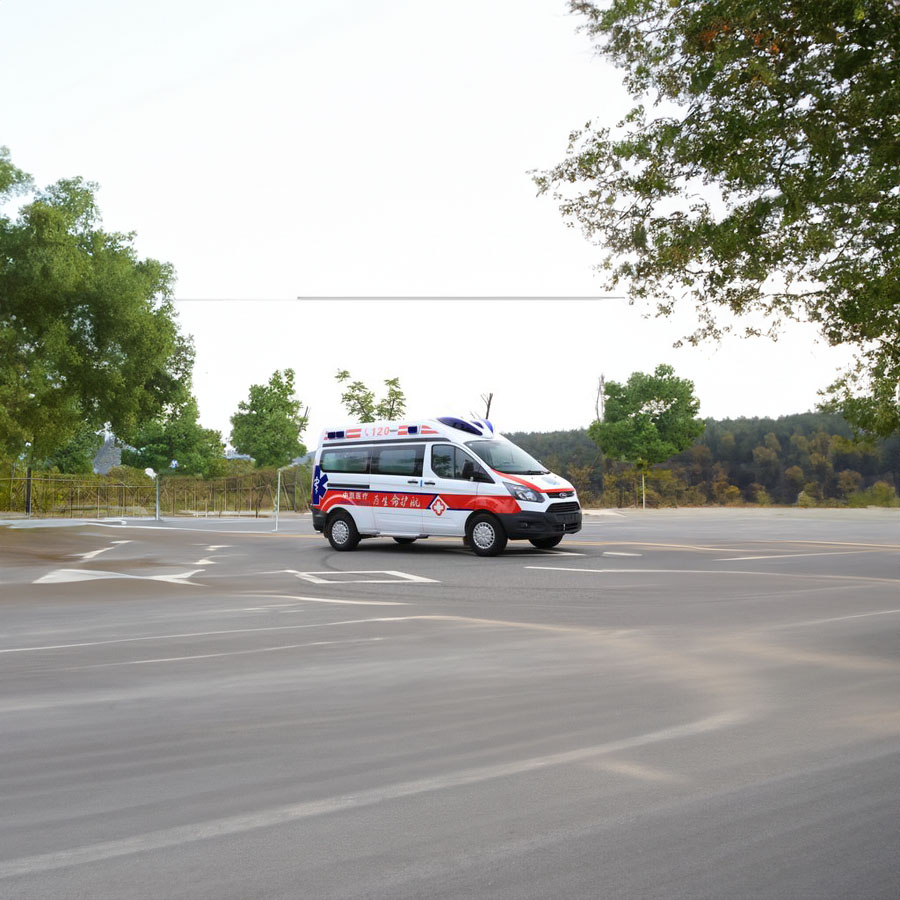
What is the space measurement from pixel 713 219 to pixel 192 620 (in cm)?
841

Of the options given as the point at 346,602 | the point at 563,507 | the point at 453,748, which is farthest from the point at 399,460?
the point at 453,748

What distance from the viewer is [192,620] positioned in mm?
10344

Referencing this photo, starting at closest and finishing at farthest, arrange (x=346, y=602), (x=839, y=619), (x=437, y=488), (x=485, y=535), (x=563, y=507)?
(x=839, y=619)
(x=346, y=602)
(x=485, y=535)
(x=563, y=507)
(x=437, y=488)

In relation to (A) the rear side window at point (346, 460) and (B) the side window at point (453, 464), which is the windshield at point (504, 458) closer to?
(B) the side window at point (453, 464)

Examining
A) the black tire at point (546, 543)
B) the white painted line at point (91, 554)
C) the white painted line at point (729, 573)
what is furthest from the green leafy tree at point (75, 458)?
the white painted line at point (729, 573)

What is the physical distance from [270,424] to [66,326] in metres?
31.6

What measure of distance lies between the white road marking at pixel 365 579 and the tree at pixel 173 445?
43.5 m

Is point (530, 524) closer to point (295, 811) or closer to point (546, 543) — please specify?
point (546, 543)

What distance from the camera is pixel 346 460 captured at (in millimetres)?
20828

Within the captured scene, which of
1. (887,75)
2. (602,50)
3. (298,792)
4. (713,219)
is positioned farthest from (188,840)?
(602,50)

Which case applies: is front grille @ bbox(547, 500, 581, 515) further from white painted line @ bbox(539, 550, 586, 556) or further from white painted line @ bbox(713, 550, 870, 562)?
white painted line @ bbox(713, 550, 870, 562)

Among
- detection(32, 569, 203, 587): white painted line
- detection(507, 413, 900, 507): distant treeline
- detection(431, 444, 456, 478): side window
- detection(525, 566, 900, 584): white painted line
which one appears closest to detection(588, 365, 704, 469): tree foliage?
detection(507, 413, 900, 507): distant treeline

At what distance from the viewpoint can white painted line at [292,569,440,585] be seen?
14.5 metres

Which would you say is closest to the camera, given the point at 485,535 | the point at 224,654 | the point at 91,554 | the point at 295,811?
the point at 295,811
